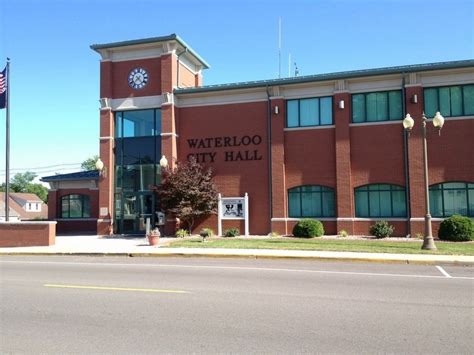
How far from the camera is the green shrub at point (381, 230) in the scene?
23.1 metres

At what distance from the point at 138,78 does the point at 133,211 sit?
25.9 feet

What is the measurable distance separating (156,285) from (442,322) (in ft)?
19.7

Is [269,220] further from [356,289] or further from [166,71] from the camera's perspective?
[356,289]

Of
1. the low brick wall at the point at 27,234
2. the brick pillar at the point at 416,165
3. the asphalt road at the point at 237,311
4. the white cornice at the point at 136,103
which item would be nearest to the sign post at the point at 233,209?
the white cornice at the point at 136,103

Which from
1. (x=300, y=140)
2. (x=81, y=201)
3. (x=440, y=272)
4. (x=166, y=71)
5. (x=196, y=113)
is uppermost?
(x=166, y=71)

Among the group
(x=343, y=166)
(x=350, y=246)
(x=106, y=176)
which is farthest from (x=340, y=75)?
(x=106, y=176)

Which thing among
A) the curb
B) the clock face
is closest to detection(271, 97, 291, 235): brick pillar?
the clock face

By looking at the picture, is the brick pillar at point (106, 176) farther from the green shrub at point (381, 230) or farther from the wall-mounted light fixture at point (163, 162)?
the green shrub at point (381, 230)

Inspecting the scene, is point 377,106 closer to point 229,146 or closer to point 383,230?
point 383,230

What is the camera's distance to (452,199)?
23562mm

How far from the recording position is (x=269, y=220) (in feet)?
85.7

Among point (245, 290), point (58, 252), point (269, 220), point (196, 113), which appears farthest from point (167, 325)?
point (196, 113)

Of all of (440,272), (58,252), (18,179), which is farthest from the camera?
(18,179)

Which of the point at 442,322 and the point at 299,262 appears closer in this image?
the point at 442,322
